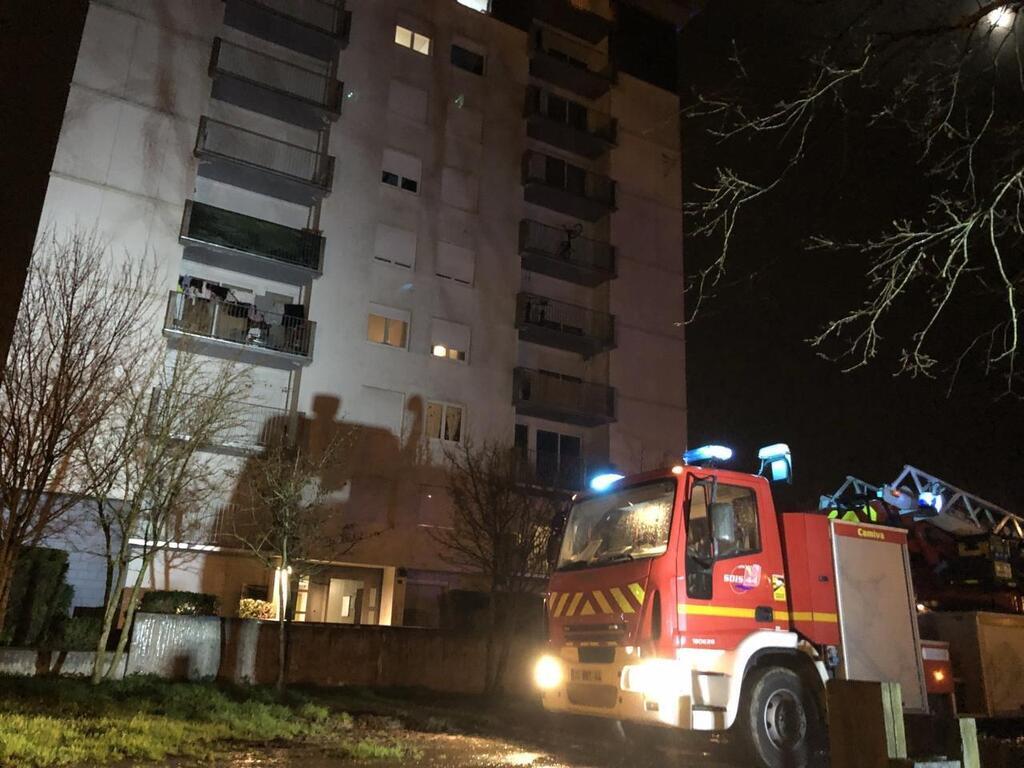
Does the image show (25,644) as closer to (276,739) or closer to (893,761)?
(276,739)

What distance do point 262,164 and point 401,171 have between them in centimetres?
491

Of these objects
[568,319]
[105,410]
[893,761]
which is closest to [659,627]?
[893,761]

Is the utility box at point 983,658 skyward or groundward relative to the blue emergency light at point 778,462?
groundward

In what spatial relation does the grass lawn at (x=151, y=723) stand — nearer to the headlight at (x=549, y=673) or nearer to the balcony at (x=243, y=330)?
the headlight at (x=549, y=673)

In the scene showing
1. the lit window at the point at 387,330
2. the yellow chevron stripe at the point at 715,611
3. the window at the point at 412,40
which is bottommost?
the yellow chevron stripe at the point at 715,611

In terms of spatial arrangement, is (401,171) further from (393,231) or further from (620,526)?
(620,526)

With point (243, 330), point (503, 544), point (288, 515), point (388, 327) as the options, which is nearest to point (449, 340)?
point (388, 327)

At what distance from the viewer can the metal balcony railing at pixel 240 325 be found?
71.5 feet

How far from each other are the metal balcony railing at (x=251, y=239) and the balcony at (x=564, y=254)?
8049 millimetres

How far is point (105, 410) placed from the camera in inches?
474

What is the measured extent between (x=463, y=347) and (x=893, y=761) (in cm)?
2405

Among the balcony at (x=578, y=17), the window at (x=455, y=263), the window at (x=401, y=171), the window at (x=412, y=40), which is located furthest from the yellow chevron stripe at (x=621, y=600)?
the balcony at (x=578, y=17)

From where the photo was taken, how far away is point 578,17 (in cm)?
3253

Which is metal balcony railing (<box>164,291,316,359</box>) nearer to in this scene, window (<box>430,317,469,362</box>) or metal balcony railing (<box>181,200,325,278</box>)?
metal balcony railing (<box>181,200,325,278</box>)
